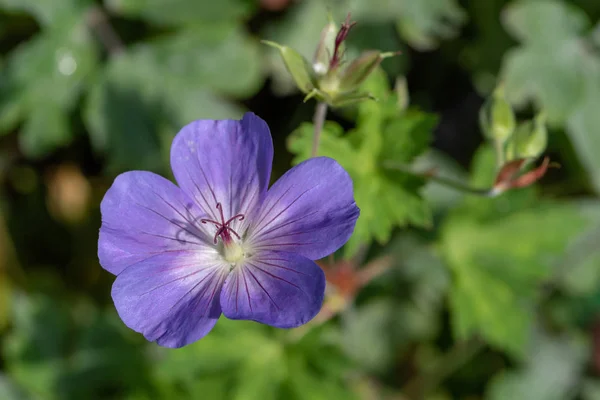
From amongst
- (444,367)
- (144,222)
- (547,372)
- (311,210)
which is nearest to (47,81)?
(144,222)

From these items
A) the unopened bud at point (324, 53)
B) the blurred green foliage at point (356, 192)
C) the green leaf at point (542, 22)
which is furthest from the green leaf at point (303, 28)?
the unopened bud at point (324, 53)

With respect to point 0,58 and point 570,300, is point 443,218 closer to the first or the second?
point 570,300

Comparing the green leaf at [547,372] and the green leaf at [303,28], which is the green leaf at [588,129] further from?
the green leaf at [303,28]

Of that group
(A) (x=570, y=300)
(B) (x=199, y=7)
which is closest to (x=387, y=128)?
(B) (x=199, y=7)

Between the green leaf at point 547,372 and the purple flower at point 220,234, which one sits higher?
the purple flower at point 220,234

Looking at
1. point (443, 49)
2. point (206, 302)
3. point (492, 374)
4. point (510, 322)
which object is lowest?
point (492, 374)

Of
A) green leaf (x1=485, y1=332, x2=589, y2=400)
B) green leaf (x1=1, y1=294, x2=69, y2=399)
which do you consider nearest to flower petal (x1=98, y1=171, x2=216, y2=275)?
green leaf (x1=1, y1=294, x2=69, y2=399)

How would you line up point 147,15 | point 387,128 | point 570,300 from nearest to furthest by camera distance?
point 387,128, point 147,15, point 570,300
